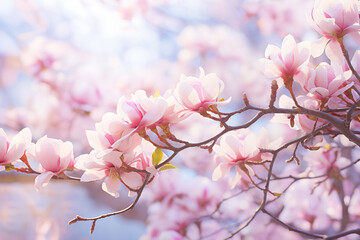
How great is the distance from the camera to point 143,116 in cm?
34

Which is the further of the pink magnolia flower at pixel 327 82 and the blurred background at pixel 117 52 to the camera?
the blurred background at pixel 117 52

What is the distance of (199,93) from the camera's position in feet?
1.14

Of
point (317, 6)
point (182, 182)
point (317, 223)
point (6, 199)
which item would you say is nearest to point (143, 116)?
point (317, 6)

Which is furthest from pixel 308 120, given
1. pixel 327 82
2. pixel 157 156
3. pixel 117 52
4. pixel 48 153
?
pixel 117 52

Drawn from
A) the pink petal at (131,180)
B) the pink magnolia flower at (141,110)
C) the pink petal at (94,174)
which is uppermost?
the pink magnolia flower at (141,110)

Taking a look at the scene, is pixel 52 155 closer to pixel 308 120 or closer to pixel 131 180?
pixel 131 180

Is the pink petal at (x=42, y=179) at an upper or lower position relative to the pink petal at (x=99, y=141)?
lower

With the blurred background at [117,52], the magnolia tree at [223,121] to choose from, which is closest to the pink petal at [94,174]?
the magnolia tree at [223,121]

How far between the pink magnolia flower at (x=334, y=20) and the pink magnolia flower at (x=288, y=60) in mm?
22

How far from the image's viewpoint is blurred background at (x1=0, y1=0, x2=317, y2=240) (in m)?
1.58

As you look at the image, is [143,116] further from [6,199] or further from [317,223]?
[6,199]

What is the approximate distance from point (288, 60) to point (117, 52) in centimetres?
171

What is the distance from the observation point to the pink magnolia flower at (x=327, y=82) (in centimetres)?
34

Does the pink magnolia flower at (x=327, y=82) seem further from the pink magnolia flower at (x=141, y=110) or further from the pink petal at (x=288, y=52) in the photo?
the pink magnolia flower at (x=141, y=110)
